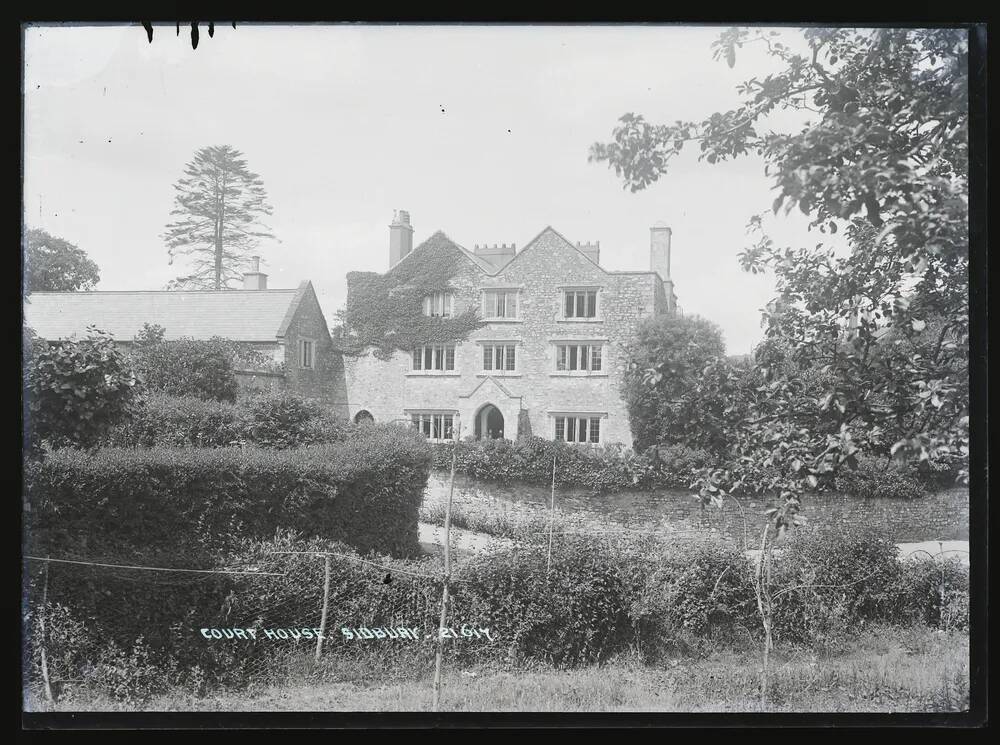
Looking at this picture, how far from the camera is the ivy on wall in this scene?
4.43 meters

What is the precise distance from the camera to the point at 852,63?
370 cm

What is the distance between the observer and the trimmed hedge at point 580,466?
178 inches

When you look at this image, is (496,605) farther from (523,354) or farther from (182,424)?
(182,424)

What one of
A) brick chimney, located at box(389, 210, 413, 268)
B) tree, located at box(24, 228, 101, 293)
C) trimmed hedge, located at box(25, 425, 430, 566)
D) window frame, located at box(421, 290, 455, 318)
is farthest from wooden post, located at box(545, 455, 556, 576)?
tree, located at box(24, 228, 101, 293)

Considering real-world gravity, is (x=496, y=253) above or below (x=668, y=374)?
above

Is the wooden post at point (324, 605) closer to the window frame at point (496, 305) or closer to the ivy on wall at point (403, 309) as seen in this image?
the ivy on wall at point (403, 309)

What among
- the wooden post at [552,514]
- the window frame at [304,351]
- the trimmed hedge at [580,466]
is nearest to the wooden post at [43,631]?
the window frame at [304,351]

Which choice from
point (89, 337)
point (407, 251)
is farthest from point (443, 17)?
point (89, 337)

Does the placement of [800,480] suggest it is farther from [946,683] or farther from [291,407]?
[291,407]

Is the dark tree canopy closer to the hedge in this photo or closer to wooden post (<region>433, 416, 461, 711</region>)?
the hedge

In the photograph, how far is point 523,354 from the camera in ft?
15.7

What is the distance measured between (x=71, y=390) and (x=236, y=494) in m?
1.32

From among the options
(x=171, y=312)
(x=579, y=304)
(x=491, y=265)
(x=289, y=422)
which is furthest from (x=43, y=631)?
(x=579, y=304)

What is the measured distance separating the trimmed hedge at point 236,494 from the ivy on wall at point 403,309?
2.18 ft
